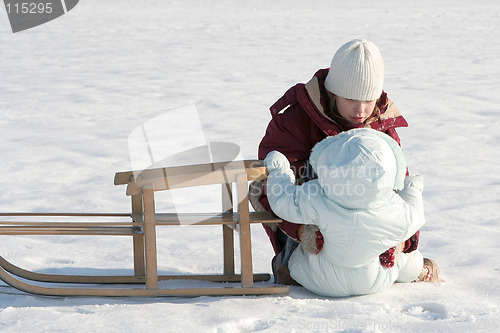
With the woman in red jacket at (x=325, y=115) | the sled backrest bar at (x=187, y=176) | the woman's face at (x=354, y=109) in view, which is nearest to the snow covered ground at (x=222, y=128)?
the woman in red jacket at (x=325, y=115)

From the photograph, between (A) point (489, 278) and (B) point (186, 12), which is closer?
(A) point (489, 278)

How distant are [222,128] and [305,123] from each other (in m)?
3.45

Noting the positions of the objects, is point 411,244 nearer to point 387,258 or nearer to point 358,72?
point 387,258

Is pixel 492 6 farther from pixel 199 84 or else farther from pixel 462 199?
pixel 462 199

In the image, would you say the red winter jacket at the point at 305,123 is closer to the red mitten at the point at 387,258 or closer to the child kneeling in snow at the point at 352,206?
the child kneeling in snow at the point at 352,206

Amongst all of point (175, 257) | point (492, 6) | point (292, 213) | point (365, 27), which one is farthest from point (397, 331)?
point (492, 6)

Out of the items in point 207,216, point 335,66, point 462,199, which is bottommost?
point 462,199

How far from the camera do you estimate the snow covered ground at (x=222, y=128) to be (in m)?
2.62

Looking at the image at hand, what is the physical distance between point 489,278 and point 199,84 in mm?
6092

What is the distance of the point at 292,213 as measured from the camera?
9.01ft

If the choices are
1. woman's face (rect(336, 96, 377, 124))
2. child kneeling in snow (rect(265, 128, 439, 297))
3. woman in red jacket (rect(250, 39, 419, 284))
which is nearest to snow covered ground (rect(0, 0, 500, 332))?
child kneeling in snow (rect(265, 128, 439, 297))
